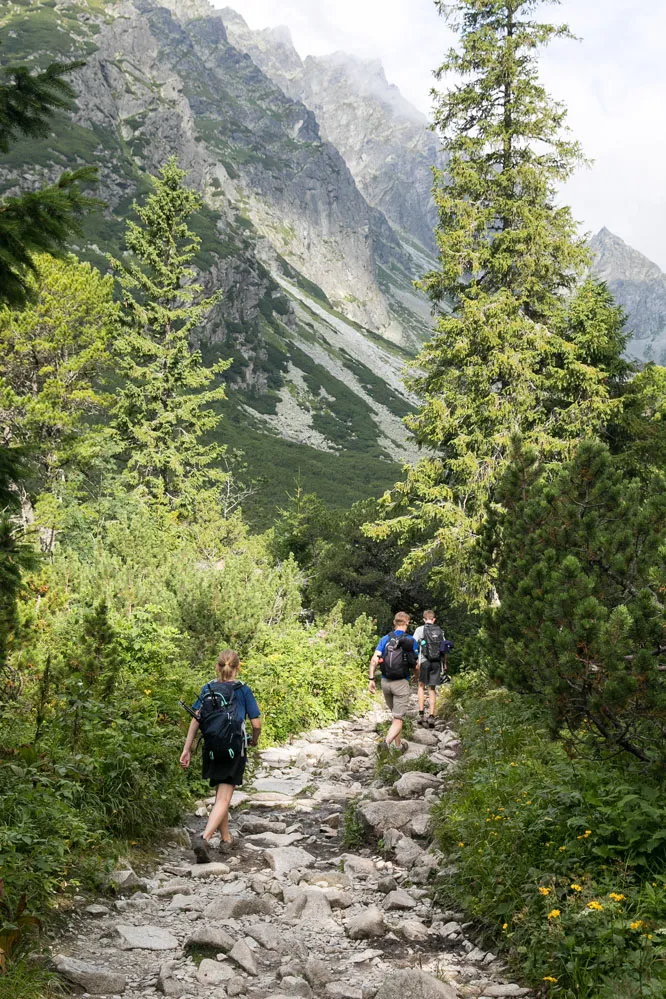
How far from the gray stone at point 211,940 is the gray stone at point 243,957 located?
1.8 inches

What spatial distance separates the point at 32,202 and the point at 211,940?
461 centimetres

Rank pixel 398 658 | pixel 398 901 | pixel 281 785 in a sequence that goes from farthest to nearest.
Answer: pixel 398 658 < pixel 281 785 < pixel 398 901

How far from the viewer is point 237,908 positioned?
16.4 feet

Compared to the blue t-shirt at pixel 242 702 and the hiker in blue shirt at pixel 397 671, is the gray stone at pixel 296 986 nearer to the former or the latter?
the blue t-shirt at pixel 242 702

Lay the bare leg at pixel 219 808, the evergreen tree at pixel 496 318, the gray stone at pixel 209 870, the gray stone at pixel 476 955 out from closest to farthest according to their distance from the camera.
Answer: the gray stone at pixel 476 955 < the gray stone at pixel 209 870 < the bare leg at pixel 219 808 < the evergreen tree at pixel 496 318

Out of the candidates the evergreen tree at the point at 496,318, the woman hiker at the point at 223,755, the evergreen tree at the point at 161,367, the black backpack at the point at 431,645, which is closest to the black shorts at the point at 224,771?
the woman hiker at the point at 223,755

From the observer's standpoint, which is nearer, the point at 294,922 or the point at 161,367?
the point at 294,922

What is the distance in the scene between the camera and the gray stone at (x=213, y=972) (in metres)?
3.98

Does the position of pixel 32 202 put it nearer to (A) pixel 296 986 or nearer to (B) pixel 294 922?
(A) pixel 296 986

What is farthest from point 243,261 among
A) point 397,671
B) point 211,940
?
point 211,940

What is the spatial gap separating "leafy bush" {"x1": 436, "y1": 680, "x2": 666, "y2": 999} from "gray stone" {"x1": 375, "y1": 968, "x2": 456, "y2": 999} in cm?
47

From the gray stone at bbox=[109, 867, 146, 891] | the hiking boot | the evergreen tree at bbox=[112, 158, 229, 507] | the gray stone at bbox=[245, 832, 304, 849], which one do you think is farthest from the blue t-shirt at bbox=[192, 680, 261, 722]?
the evergreen tree at bbox=[112, 158, 229, 507]

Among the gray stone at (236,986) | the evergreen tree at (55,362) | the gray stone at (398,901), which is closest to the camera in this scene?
the gray stone at (236,986)

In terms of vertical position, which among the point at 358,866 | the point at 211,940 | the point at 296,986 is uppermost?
the point at 296,986
